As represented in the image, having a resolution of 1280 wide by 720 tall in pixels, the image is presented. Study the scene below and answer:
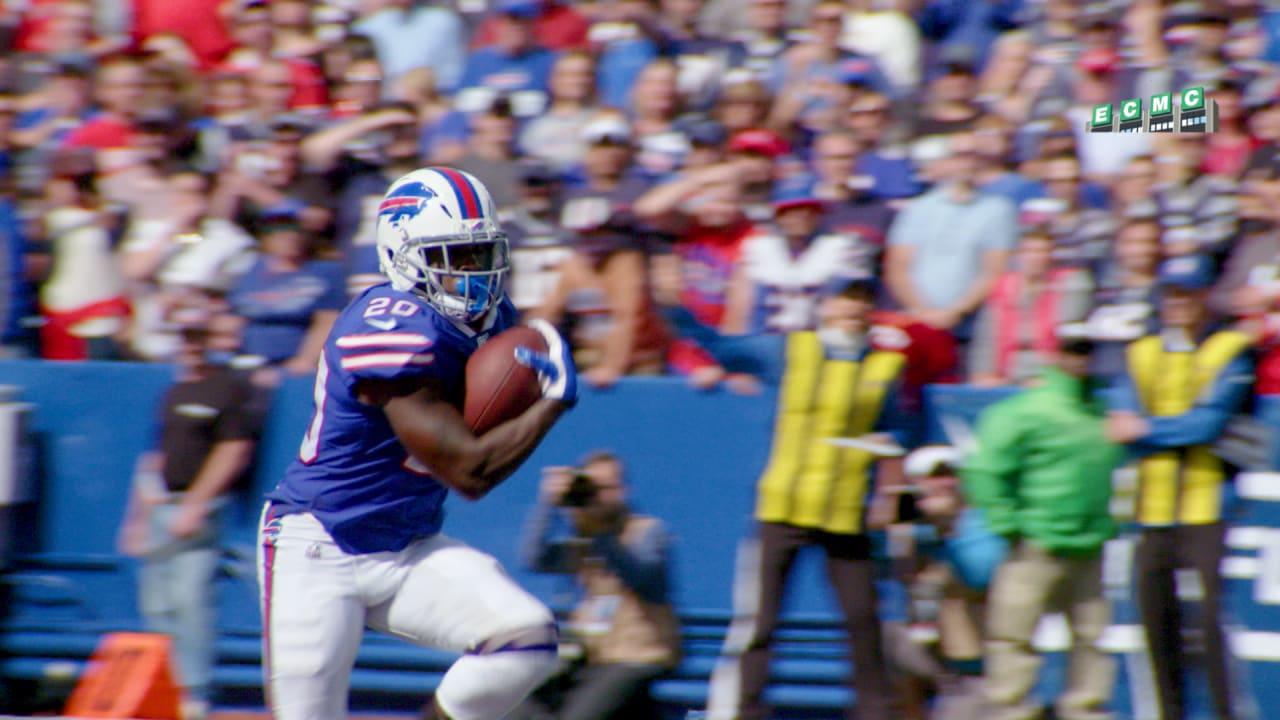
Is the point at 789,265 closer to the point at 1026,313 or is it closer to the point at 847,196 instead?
the point at 847,196

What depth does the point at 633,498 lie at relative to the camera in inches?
251

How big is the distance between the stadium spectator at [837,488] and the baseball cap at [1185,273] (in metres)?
1.03

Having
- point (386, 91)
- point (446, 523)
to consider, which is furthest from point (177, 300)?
point (386, 91)

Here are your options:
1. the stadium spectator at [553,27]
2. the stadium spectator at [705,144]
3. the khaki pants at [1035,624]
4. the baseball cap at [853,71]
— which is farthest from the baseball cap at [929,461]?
the stadium spectator at [553,27]

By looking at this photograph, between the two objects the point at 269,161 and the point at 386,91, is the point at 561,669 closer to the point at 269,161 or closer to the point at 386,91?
the point at 269,161

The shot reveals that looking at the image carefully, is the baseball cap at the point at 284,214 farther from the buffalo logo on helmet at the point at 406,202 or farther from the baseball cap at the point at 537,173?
the buffalo logo on helmet at the point at 406,202

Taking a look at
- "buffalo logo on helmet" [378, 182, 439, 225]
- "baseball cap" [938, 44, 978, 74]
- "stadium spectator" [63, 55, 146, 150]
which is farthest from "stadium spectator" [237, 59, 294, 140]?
"buffalo logo on helmet" [378, 182, 439, 225]

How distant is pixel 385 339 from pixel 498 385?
293 millimetres

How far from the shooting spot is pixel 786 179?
22.9 feet

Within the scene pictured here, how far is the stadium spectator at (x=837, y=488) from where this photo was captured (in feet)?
19.6

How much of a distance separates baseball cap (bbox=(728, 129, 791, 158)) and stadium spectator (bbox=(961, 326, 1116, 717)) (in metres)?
1.75

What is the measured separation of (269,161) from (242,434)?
143cm

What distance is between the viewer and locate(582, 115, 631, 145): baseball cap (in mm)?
7035

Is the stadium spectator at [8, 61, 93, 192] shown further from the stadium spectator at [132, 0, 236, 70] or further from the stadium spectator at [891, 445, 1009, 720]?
the stadium spectator at [891, 445, 1009, 720]
